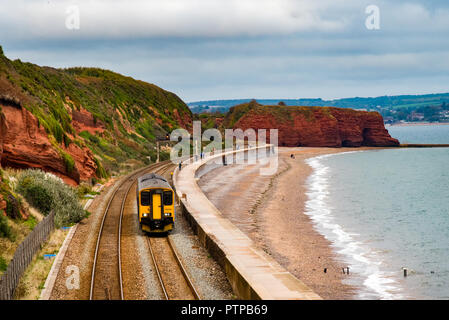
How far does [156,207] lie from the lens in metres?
27.4

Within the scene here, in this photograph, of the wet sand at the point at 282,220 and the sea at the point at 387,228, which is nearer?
the sea at the point at 387,228

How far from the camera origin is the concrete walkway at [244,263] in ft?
58.1

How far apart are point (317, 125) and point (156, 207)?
421 ft

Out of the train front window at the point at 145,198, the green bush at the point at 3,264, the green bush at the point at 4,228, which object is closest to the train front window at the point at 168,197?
the train front window at the point at 145,198

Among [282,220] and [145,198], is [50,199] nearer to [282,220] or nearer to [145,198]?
[145,198]

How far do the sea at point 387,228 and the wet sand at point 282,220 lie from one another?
87 cm

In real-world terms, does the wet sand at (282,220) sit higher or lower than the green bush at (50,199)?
lower

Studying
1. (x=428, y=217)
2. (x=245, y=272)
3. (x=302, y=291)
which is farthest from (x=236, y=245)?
(x=428, y=217)

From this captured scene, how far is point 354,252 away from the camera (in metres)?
31.2

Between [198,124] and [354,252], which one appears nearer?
[354,252]

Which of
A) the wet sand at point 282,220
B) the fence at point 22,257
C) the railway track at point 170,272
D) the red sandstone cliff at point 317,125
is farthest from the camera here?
the red sandstone cliff at point 317,125

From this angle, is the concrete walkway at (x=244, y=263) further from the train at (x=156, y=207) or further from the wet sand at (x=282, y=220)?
the wet sand at (x=282, y=220)

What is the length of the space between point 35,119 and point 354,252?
81.1 ft
